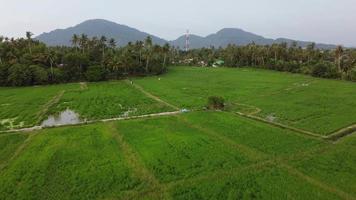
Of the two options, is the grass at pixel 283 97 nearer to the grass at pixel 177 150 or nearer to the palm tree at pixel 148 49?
the grass at pixel 177 150

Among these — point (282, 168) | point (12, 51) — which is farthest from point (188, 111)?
point (12, 51)

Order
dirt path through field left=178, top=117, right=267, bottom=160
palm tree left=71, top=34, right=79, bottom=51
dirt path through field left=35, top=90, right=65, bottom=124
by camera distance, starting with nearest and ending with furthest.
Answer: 1. dirt path through field left=178, top=117, right=267, bottom=160
2. dirt path through field left=35, top=90, right=65, bottom=124
3. palm tree left=71, top=34, right=79, bottom=51

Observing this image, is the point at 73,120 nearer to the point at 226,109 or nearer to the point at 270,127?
the point at 226,109

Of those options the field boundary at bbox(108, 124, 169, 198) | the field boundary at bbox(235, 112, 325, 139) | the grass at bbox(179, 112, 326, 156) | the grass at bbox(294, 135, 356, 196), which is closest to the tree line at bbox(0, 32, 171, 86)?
the grass at bbox(179, 112, 326, 156)

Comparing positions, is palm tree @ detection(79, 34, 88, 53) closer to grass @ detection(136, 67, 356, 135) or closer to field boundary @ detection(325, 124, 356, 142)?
grass @ detection(136, 67, 356, 135)

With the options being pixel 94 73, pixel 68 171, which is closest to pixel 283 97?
pixel 68 171

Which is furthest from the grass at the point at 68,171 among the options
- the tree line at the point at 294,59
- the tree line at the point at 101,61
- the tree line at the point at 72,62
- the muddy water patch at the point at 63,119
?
the tree line at the point at 294,59
